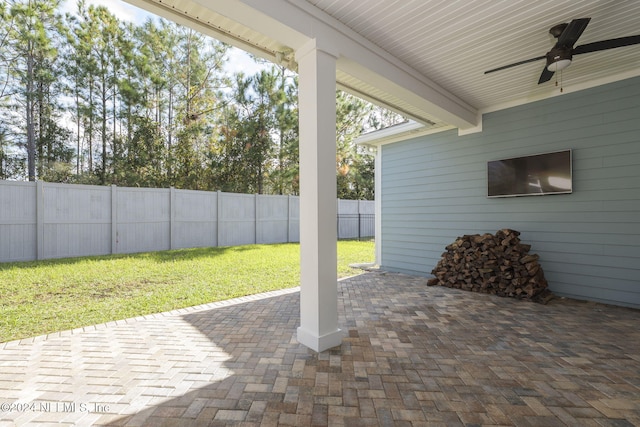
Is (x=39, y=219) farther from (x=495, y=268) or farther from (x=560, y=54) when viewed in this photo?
(x=560, y=54)

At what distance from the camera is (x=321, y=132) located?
251 cm

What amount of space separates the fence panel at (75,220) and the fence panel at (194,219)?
1578 mm

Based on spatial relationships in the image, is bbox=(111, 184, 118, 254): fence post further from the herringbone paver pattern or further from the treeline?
the herringbone paver pattern

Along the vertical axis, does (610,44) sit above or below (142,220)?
above

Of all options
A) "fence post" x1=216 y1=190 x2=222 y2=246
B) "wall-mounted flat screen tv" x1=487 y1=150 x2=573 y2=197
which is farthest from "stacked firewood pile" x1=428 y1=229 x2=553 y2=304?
"fence post" x1=216 y1=190 x2=222 y2=246

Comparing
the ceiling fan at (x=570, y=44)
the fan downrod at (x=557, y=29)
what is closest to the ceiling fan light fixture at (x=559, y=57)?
the ceiling fan at (x=570, y=44)

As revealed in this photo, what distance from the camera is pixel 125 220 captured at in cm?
745

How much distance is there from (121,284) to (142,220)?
3631 millimetres

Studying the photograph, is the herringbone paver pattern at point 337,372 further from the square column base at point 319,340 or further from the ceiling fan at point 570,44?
the ceiling fan at point 570,44

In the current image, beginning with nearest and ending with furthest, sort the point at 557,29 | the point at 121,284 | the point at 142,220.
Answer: the point at 557,29 → the point at 121,284 → the point at 142,220

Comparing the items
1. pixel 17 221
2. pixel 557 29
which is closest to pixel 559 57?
pixel 557 29

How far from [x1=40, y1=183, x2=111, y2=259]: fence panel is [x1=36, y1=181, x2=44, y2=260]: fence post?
0.04 metres

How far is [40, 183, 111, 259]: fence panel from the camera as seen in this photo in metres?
6.39

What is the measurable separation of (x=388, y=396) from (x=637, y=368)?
1913mm
